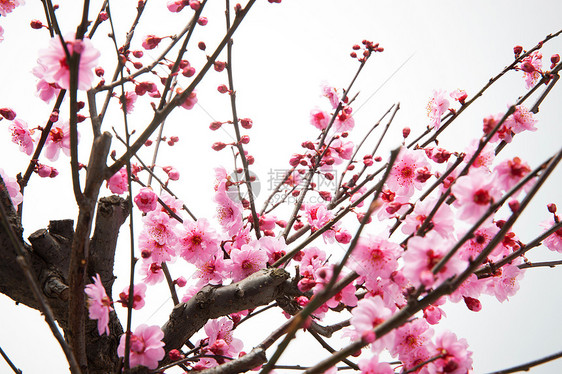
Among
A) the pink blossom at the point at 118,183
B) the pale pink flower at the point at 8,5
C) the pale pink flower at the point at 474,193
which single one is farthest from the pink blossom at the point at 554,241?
the pale pink flower at the point at 8,5

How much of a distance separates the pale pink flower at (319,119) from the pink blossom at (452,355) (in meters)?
1.39

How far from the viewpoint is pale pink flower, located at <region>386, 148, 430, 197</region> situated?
65.9 inches

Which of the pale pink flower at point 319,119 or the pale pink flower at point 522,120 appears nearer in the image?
the pale pink flower at point 522,120

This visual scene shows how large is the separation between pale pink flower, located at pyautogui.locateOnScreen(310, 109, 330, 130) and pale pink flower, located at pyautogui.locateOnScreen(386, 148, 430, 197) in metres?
0.67

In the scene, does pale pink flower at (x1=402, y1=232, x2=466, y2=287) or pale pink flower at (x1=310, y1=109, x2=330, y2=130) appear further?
pale pink flower at (x1=310, y1=109, x2=330, y2=130)

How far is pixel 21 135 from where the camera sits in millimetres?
1815

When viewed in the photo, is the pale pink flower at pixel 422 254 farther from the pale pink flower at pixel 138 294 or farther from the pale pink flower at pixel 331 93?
the pale pink flower at pixel 331 93

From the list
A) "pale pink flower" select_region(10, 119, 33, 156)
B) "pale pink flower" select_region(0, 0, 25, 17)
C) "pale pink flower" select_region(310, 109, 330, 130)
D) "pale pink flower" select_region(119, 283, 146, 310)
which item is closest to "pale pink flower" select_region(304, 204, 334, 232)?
"pale pink flower" select_region(310, 109, 330, 130)

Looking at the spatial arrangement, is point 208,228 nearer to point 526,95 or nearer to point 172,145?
point 172,145

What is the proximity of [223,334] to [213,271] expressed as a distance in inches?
11.0

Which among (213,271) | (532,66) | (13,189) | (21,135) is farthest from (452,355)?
(21,135)

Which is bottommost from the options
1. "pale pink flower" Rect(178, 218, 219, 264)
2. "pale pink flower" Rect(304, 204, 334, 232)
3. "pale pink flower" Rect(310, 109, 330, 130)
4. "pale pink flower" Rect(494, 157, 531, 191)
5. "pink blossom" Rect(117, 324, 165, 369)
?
"pink blossom" Rect(117, 324, 165, 369)

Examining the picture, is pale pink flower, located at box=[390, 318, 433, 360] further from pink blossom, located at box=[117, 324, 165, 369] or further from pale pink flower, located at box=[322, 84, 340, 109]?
pale pink flower, located at box=[322, 84, 340, 109]

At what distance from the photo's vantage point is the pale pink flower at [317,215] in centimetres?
176
